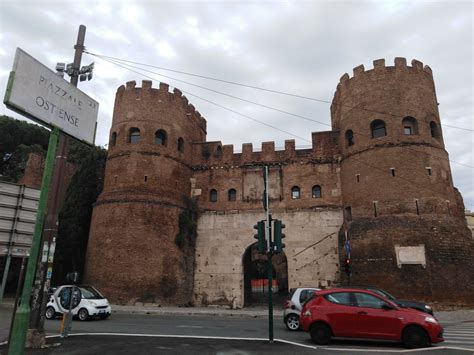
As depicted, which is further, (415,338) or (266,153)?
(266,153)

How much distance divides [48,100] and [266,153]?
853 inches

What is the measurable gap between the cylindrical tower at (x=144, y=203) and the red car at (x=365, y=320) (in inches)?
538

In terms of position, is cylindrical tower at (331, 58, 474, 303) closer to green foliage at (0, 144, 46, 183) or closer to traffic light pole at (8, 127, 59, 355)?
traffic light pole at (8, 127, 59, 355)

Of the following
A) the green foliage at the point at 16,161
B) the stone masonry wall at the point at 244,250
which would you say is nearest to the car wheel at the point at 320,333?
the stone masonry wall at the point at 244,250

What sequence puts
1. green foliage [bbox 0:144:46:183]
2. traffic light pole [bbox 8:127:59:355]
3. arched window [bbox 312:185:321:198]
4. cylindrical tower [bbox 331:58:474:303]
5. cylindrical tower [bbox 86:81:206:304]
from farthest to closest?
1. green foliage [bbox 0:144:46:183]
2. arched window [bbox 312:185:321:198]
3. cylindrical tower [bbox 86:81:206:304]
4. cylindrical tower [bbox 331:58:474:303]
5. traffic light pole [bbox 8:127:59:355]

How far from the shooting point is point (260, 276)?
52219 mm

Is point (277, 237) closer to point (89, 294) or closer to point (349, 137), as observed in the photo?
point (89, 294)

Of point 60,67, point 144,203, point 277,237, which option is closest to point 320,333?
point 277,237

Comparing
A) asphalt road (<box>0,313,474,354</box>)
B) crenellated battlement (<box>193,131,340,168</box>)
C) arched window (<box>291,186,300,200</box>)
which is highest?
crenellated battlement (<box>193,131,340,168</box>)

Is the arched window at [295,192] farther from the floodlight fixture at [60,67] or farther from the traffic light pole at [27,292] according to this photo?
the traffic light pole at [27,292]

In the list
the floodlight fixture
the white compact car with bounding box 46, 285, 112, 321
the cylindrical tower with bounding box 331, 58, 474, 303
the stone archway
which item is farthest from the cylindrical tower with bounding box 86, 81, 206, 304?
the floodlight fixture

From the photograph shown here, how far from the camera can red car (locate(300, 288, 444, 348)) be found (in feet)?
28.6

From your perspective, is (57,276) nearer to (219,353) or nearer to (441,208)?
(219,353)

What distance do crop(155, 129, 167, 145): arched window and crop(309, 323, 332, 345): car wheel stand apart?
58.4 feet
